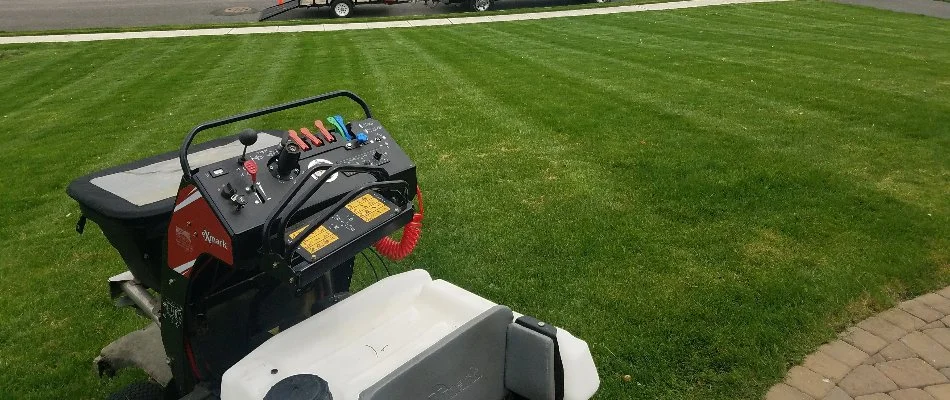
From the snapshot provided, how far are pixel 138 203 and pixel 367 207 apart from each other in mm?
959

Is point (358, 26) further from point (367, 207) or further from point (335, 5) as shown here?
point (367, 207)

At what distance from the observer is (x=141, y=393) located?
2.97 meters

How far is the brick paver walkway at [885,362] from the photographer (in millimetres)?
3346

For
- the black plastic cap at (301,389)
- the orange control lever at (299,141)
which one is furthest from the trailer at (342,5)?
the black plastic cap at (301,389)

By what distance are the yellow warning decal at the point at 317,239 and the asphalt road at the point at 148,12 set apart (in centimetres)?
1603

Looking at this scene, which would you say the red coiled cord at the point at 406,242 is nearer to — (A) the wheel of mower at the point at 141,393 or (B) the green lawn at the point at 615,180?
(A) the wheel of mower at the point at 141,393

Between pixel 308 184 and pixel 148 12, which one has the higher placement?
pixel 308 184

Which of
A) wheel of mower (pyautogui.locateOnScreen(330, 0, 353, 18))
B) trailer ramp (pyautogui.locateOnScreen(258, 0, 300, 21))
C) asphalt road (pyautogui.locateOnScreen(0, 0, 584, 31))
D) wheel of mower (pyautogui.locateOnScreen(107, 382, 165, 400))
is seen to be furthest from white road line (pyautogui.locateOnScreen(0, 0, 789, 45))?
wheel of mower (pyautogui.locateOnScreen(107, 382, 165, 400))

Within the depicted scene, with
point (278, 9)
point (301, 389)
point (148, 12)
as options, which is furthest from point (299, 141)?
point (148, 12)

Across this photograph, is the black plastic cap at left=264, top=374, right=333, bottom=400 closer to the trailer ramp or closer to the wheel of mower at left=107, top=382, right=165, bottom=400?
the wheel of mower at left=107, top=382, right=165, bottom=400

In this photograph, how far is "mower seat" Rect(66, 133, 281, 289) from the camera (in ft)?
8.40

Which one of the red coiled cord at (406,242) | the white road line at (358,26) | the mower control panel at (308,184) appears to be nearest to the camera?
the mower control panel at (308,184)

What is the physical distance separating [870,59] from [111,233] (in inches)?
418

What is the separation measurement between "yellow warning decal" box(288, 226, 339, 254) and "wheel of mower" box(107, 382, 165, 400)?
133 centimetres
